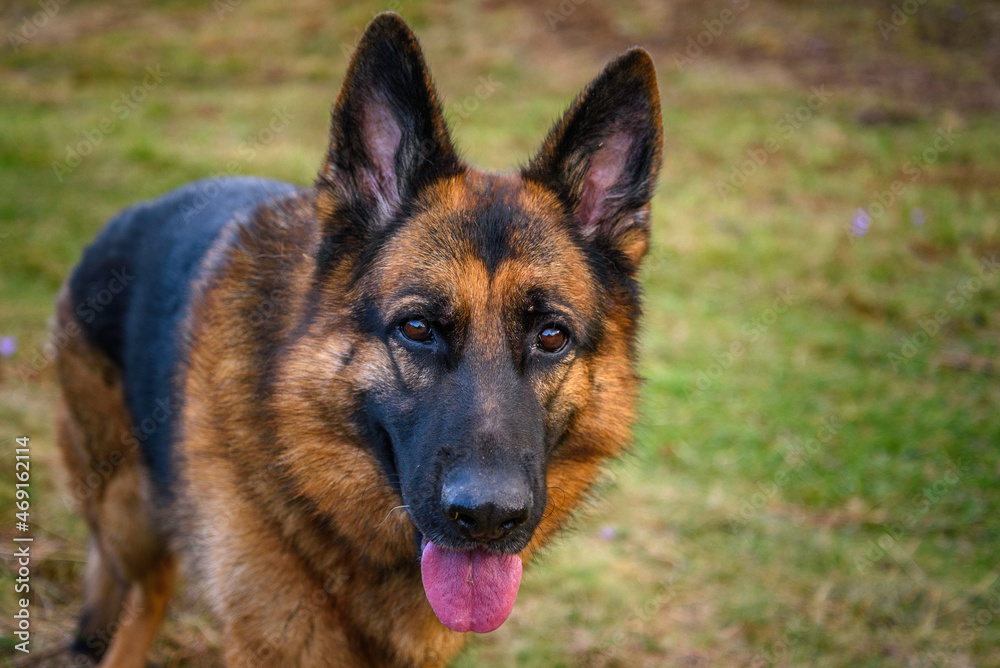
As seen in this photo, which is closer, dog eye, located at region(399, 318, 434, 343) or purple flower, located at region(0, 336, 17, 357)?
dog eye, located at region(399, 318, 434, 343)

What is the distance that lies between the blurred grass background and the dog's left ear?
1122mm

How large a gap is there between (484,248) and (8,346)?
4.90m

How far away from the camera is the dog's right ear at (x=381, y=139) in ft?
8.84

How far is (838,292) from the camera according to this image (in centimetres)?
830

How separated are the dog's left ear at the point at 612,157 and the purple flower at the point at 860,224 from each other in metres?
7.24

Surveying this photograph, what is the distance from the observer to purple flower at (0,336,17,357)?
5738 mm

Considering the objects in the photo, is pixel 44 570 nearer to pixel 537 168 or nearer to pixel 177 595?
pixel 177 595

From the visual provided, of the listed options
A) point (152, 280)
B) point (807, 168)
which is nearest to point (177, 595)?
point (152, 280)

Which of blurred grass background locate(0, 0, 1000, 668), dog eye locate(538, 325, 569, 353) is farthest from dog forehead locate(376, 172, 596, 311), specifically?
blurred grass background locate(0, 0, 1000, 668)

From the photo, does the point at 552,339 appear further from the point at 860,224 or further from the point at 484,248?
the point at 860,224

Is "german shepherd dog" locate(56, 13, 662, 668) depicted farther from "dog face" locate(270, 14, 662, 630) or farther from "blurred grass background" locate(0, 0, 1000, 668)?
"blurred grass background" locate(0, 0, 1000, 668)

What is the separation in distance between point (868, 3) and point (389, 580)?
52.8 ft

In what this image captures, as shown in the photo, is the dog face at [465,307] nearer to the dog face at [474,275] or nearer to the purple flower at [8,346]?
the dog face at [474,275]

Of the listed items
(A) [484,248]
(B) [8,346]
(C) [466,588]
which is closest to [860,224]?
(A) [484,248]
